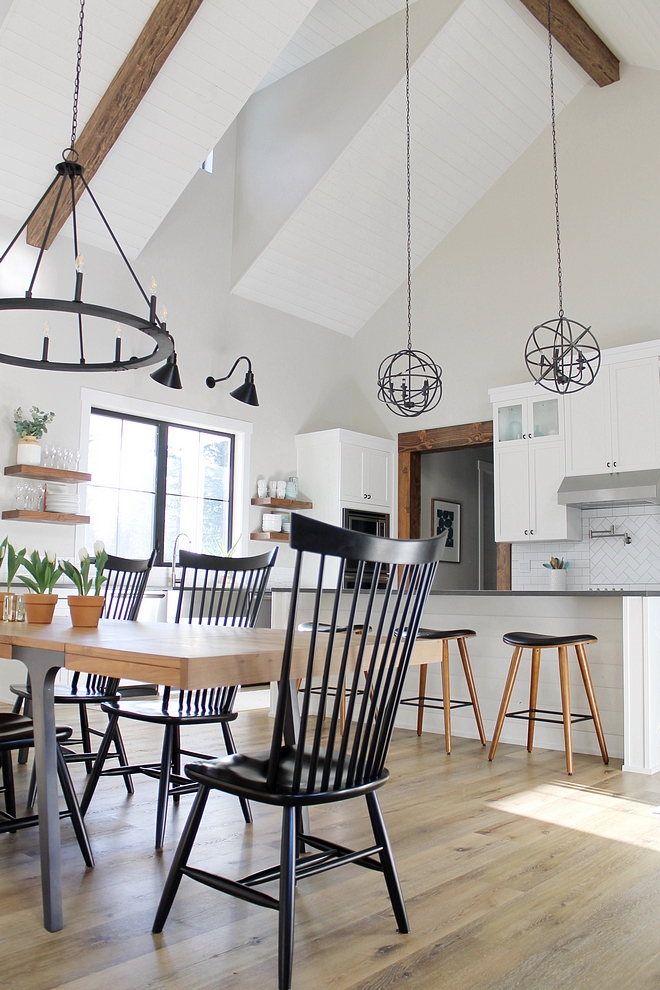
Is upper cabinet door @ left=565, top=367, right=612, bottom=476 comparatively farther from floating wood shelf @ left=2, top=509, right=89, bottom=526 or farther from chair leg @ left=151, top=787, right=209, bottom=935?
chair leg @ left=151, top=787, right=209, bottom=935

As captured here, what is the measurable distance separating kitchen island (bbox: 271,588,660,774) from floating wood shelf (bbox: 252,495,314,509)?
2287mm

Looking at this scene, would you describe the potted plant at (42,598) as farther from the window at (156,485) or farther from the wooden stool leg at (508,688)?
the window at (156,485)

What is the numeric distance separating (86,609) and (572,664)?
2526 millimetres

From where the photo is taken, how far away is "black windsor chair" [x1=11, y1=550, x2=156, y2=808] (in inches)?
102

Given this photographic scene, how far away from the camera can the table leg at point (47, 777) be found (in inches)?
70.1

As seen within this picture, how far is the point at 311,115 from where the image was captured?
22.2 feet

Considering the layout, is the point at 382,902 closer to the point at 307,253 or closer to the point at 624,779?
the point at 624,779

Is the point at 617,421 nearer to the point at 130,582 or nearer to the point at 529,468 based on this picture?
the point at 529,468

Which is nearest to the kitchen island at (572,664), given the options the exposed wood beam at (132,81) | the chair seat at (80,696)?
the chair seat at (80,696)

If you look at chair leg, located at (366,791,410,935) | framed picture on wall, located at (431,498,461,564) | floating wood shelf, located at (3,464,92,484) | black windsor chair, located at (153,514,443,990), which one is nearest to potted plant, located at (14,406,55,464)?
floating wood shelf, located at (3,464,92,484)

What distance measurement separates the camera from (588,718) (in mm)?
3570

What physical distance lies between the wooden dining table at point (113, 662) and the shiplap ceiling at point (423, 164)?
5310mm

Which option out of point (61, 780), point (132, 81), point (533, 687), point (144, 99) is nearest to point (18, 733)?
point (61, 780)

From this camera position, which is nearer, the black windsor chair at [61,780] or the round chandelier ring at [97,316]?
the black windsor chair at [61,780]
